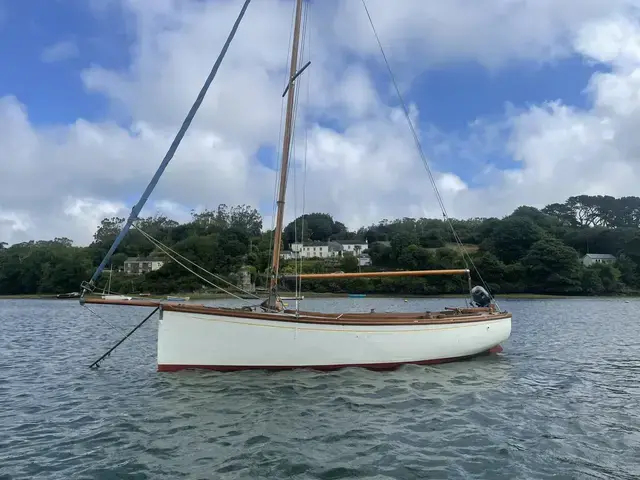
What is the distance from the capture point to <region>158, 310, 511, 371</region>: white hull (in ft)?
43.2

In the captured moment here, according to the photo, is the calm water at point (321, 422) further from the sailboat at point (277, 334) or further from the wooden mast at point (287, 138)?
the wooden mast at point (287, 138)

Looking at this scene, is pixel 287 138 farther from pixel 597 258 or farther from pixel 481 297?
pixel 597 258

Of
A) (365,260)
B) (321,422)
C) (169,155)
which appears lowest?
(321,422)

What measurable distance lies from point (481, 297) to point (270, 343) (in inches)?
407

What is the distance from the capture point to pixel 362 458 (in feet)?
25.8

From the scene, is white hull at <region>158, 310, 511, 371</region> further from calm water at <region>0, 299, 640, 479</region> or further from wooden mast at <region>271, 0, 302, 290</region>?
wooden mast at <region>271, 0, 302, 290</region>

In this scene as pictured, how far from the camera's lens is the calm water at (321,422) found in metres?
7.55

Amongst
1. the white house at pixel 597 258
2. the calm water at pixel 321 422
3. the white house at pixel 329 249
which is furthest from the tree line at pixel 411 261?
the calm water at pixel 321 422

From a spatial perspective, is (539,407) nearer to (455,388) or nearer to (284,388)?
(455,388)

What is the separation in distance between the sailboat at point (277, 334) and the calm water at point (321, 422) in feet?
1.41

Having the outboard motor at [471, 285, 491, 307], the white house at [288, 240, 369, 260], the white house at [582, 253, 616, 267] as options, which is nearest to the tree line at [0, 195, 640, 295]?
the white house at [582, 253, 616, 267]

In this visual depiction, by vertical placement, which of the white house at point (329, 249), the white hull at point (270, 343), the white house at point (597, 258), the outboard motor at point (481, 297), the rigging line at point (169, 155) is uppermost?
the white house at point (329, 249)

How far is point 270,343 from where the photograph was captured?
13.4m

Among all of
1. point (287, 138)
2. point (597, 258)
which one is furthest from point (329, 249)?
point (287, 138)
